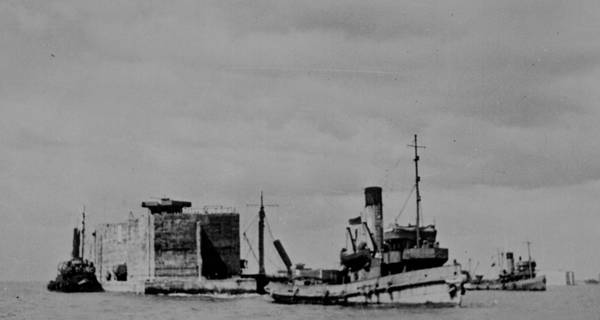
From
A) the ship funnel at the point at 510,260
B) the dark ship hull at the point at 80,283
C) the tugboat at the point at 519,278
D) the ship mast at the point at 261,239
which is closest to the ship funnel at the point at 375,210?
the ship mast at the point at 261,239

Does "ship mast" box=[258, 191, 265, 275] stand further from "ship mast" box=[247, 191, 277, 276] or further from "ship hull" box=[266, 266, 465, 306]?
"ship hull" box=[266, 266, 465, 306]

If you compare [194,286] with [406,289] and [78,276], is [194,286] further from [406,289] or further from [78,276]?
[406,289]

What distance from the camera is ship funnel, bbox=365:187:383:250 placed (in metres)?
48.7

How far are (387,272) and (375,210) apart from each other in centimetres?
443

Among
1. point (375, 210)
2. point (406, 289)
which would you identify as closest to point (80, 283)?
point (375, 210)

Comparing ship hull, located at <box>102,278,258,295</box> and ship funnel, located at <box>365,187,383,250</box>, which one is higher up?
ship funnel, located at <box>365,187,383,250</box>

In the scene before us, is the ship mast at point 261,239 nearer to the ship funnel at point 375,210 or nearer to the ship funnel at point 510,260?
the ship funnel at point 375,210

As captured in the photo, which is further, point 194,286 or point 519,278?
point 519,278

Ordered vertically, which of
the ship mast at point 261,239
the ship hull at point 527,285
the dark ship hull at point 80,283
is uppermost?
the ship mast at point 261,239

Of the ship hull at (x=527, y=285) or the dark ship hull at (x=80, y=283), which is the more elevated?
the dark ship hull at (x=80, y=283)

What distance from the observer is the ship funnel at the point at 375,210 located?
48688 millimetres

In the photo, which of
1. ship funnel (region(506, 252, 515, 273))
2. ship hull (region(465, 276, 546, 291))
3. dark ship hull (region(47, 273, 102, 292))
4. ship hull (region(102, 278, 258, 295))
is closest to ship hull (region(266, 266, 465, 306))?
ship hull (region(102, 278, 258, 295))

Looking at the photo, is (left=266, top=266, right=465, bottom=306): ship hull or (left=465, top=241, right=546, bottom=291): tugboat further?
(left=465, top=241, right=546, bottom=291): tugboat

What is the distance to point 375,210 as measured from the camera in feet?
160
